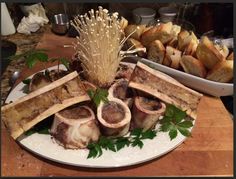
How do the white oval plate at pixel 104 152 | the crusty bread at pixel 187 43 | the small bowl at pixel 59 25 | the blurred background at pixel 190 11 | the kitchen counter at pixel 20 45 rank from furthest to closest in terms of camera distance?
the blurred background at pixel 190 11, the small bowl at pixel 59 25, the kitchen counter at pixel 20 45, the crusty bread at pixel 187 43, the white oval plate at pixel 104 152

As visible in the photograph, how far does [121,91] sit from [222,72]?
401mm

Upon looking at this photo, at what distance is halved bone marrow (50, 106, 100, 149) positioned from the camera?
2.96ft

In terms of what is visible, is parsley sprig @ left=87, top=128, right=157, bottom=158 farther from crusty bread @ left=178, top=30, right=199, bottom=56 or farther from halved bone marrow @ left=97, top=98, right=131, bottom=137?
crusty bread @ left=178, top=30, right=199, bottom=56

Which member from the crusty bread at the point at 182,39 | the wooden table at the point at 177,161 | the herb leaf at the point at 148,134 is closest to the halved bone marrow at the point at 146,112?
the herb leaf at the point at 148,134

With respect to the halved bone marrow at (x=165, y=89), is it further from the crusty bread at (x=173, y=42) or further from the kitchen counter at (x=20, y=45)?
the kitchen counter at (x=20, y=45)

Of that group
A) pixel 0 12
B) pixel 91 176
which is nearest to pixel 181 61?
pixel 91 176

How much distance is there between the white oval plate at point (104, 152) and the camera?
0.89 m

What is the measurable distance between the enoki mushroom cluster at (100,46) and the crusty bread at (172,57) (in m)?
0.23

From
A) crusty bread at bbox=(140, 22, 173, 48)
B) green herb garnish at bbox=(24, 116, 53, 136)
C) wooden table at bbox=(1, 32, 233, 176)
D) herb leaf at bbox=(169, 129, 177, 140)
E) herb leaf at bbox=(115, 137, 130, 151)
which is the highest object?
crusty bread at bbox=(140, 22, 173, 48)

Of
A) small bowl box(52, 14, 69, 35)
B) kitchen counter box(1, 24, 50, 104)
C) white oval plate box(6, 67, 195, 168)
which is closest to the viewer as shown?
white oval plate box(6, 67, 195, 168)

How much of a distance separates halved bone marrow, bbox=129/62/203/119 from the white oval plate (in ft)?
0.40

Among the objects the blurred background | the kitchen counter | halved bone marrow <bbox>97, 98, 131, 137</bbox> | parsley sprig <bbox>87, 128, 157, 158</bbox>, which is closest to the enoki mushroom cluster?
halved bone marrow <bbox>97, 98, 131, 137</bbox>

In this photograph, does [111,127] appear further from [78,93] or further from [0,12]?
[0,12]

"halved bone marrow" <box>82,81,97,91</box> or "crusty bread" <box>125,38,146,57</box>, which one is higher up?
"crusty bread" <box>125,38,146,57</box>
